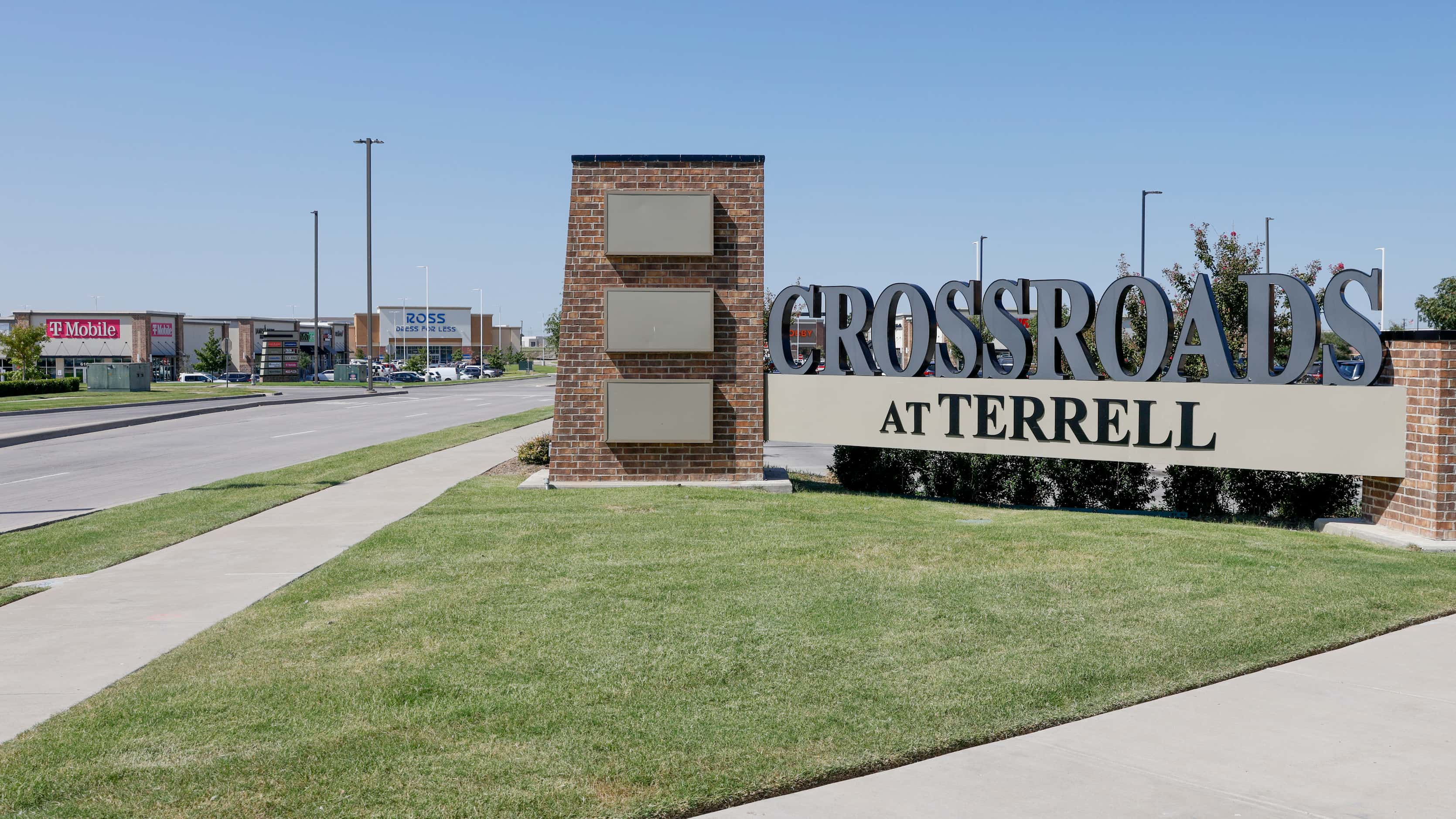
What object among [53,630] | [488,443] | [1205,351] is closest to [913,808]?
[53,630]

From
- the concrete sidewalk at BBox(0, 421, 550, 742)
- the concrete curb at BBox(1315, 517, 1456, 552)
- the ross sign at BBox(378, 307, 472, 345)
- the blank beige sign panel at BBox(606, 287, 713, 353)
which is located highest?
the ross sign at BBox(378, 307, 472, 345)

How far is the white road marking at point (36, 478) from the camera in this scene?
1967 cm

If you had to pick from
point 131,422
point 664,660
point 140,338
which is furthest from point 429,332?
point 664,660

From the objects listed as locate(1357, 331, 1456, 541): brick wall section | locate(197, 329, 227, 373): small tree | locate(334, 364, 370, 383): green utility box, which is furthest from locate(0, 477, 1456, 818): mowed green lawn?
locate(197, 329, 227, 373): small tree

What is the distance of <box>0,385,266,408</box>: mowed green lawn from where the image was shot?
4328cm

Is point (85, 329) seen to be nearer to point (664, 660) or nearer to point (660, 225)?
point (660, 225)

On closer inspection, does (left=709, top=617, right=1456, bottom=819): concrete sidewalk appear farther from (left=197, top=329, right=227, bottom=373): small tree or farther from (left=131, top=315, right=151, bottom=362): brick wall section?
(left=131, top=315, right=151, bottom=362): brick wall section

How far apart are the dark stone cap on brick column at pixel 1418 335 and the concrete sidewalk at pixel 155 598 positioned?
38.2 ft

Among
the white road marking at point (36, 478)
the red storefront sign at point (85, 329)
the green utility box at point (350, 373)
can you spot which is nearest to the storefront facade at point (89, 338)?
the red storefront sign at point (85, 329)

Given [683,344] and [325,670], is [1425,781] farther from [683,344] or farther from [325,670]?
[683,344]

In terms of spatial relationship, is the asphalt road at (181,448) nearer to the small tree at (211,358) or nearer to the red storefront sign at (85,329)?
the small tree at (211,358)

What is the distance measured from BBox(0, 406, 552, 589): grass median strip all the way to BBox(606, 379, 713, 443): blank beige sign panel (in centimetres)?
476

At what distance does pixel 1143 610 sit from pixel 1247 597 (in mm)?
1033

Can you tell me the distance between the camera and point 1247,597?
8.74m
